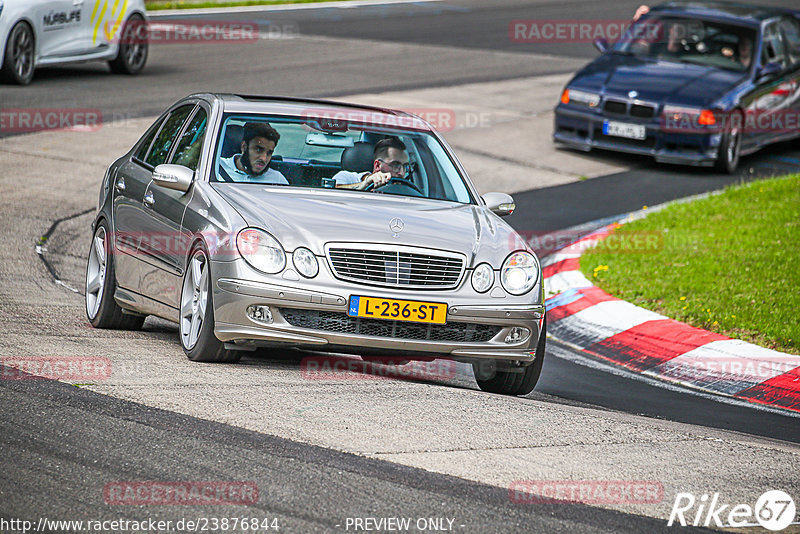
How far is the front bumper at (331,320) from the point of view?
22.4 ft

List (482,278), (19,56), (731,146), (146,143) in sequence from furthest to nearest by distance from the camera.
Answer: (19,56), (731,146), (146,143), (482,278)

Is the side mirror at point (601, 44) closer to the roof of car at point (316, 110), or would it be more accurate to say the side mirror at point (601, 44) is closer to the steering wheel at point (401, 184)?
the roof of car at point (316, 110)

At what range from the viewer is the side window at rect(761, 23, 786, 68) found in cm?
1694

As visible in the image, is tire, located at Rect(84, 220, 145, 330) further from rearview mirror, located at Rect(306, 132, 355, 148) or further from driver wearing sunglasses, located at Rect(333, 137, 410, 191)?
driver wearing sunglasses, located at Rect(333, 137, 410, 191)

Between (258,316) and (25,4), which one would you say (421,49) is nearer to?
(25,4)

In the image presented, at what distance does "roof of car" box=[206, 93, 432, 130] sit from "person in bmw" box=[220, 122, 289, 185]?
8.1 inches

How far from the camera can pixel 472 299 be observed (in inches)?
277

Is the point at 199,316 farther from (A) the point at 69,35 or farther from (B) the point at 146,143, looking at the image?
(A) the point at 69,35

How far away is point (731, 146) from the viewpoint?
1620 centimetres

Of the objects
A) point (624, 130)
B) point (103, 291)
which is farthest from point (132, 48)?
point (103, 291)

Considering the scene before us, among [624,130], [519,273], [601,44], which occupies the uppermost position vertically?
[519,273]

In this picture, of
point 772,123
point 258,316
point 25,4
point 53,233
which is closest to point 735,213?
point 772,123

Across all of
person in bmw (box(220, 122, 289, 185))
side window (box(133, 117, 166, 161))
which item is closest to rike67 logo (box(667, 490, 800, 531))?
person in bmw (box(220, 122, 289, 185))

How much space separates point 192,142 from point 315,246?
164cm
